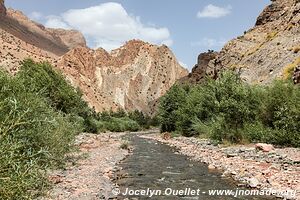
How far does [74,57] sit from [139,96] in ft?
114

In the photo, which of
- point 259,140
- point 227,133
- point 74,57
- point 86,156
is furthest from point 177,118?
point 74,57

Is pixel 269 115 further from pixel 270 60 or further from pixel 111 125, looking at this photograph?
pixel 111 125

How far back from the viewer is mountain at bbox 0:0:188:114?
414ft

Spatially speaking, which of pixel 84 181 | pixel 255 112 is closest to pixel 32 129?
pixel 84 181

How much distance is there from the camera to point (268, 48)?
58.3 metres

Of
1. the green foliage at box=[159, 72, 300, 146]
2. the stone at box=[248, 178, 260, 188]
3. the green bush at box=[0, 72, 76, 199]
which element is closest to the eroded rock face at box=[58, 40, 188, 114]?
the green foliage at box=[159, 72, 300, 146]

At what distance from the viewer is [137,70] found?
538 feet

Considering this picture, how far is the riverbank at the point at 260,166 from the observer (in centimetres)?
1545

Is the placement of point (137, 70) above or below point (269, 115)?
above

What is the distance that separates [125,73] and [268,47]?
104 metres

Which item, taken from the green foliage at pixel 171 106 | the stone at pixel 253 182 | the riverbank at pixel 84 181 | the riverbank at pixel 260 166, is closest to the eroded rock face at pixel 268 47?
the green foliage at pixel 171 106

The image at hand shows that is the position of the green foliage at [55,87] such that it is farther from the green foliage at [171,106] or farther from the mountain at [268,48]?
the mountain at [268,48]

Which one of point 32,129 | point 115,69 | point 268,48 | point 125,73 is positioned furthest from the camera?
point 125,73

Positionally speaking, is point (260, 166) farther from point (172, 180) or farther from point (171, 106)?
point (171, 106)
